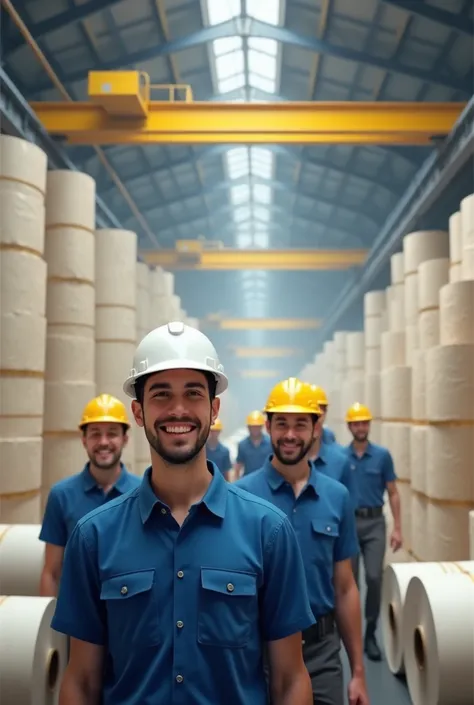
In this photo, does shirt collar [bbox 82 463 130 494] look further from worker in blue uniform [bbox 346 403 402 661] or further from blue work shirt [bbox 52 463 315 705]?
worker in blue uniform [bbox 346 403 402 661]

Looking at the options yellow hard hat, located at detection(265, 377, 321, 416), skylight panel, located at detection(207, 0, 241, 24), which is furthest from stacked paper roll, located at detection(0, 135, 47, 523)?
skylight panel, located at detection(207, 0, 241, 24)

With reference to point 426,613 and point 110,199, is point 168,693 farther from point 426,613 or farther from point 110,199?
Answer: point 110,199

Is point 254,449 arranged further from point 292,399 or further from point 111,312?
point 292,399

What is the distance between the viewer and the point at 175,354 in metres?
2.05

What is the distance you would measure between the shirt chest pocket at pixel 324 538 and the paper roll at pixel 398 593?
955mm

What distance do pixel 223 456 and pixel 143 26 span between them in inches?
300

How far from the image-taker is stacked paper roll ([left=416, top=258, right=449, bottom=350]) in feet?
28.6

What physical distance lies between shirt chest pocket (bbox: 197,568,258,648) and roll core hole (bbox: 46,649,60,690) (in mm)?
2185

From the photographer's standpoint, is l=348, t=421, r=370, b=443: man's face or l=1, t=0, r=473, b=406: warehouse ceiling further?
l=1, t=0, r=473, b=406: warehouse ceiling

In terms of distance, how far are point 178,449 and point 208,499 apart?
0.16m

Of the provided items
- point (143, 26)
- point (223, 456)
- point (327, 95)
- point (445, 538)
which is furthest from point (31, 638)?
point (327, 95)

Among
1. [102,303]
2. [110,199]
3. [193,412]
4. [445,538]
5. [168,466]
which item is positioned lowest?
[445,538]

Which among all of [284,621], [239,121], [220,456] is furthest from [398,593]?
[239,121]

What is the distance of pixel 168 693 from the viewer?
179 cm
